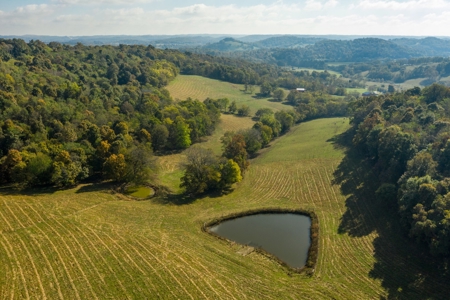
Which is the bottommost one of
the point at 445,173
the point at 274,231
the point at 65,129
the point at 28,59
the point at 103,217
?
the point at 274,231

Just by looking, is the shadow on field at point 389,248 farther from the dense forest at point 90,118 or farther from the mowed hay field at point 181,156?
the mowed hay field at point 181,156

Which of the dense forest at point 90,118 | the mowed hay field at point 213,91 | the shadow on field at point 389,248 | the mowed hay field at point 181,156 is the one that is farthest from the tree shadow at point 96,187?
the mowed hay field at point 213,91

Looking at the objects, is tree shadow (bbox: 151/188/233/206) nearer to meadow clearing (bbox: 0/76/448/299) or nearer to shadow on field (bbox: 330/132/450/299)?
meadow clearing (bbox: 0/76/448/299)

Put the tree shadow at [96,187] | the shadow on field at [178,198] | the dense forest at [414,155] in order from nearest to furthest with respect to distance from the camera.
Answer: the dense forest at [414,155] → the shadow on field at [178,198] → the tree shadow at [96,187]

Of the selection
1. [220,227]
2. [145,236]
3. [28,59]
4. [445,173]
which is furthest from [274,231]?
[28,59]

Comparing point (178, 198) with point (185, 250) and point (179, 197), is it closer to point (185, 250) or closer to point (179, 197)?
point (179, 197)

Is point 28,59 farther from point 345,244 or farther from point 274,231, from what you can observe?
point 345,244

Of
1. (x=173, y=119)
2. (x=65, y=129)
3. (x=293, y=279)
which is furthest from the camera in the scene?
(x=173, y=119)
